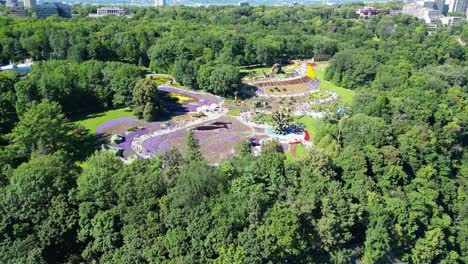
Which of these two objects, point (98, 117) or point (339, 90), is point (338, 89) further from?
point (98, 117)

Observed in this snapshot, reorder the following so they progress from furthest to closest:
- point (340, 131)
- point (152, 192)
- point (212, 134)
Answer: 1. point (212, 134)
2. point (340, 131)
3. point (152, 192)

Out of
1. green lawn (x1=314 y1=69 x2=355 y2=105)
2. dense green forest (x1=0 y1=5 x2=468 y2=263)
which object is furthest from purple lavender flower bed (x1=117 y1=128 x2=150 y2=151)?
green lawn (x1=314 y1=69 x2=355 y2=105)

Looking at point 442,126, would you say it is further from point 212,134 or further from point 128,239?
point 128,239

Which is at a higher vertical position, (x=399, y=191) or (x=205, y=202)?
(x=205, y=202)

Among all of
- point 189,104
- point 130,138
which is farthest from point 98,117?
point 189,104

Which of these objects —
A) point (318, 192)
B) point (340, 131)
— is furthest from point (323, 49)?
point (318, 192)

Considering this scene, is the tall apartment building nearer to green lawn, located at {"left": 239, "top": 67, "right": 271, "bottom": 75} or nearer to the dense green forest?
green lawn, located at {"left": 239, "top": 67, "right": 271, "bottom": 75}

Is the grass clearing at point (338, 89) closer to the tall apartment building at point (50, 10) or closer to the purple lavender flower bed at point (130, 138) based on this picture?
the purple lavender flower bed at point (130, 138)

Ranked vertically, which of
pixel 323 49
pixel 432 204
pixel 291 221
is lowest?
pixel 432 204
